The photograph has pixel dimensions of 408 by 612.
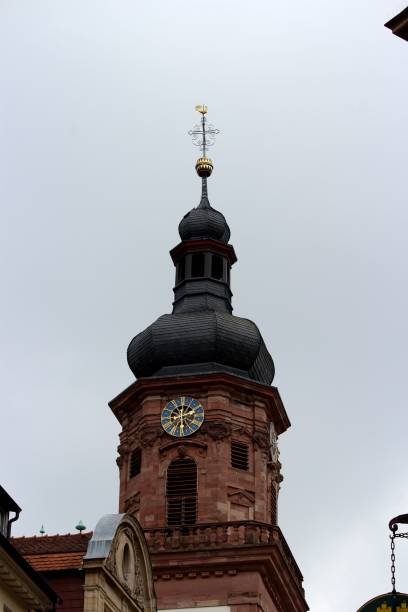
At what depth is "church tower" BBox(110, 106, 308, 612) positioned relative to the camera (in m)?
53.5

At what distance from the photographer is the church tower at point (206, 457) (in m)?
53.5

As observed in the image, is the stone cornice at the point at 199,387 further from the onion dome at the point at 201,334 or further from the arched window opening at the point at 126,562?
the arched window opening at the point at 126,562

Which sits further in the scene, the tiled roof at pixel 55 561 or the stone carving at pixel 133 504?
the stone carving at pixel 133 504

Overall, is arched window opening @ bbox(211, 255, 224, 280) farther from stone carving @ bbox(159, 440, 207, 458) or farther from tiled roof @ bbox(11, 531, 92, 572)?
tiled roof @ bbox(11, 531, 92, 572)

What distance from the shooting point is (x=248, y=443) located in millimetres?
57062

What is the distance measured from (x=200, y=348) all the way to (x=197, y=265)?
5094mm

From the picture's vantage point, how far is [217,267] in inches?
2514

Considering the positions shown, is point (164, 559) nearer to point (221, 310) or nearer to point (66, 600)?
point (221, 310)

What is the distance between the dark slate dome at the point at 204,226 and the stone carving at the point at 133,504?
11371mm

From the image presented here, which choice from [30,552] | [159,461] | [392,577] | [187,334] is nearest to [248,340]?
[187,334]

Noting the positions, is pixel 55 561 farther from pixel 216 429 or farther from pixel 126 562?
pixel 216 429

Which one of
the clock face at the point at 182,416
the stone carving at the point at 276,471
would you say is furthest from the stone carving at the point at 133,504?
the stone carving at the point at 276,471

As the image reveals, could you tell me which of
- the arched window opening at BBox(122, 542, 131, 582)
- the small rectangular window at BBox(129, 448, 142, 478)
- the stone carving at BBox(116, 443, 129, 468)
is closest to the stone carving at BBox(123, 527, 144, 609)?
the arched window opening at BBox(122, 542, 131, 582)

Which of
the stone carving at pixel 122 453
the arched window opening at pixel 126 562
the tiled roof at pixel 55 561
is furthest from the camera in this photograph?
the stone carving at pixel 122 453
